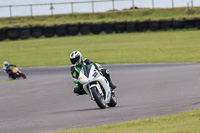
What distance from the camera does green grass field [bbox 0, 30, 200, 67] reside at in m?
31.0

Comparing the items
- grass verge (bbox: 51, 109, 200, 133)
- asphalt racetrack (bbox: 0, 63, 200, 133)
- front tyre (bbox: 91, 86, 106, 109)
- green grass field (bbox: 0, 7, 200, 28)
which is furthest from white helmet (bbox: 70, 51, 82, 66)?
green grass field (bbox: 0, 7, 200, 28)

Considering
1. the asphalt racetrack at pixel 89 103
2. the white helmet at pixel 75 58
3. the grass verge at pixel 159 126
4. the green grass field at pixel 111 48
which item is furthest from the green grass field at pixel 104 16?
the grass verge at pixel 159 126

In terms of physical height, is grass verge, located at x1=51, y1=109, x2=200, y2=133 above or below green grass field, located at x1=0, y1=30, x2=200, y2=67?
above

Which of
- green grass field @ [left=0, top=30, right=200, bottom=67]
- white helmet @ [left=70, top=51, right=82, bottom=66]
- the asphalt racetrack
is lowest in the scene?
green grass field @ [left=0, top=30, right=200, bottom=67]

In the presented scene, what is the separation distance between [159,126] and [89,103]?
5391 millimetres

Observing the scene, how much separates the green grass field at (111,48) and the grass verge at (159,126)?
20.5 m

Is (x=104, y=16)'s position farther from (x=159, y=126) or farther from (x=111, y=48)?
(x=159, y=126)

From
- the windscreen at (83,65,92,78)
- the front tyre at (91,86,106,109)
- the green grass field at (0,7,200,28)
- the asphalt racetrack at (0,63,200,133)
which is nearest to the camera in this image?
the asphalt racetrack at (0,63,200,133)

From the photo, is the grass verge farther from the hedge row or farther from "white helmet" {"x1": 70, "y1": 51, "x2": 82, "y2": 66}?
the hedge row

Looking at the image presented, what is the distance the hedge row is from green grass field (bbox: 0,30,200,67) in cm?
53

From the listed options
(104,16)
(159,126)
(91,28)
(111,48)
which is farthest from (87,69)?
(104,16)

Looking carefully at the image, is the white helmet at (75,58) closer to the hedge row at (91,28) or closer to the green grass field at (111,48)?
the green grass field at (111,48)

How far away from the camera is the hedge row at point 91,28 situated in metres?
39.8

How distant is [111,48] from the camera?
121 ft
